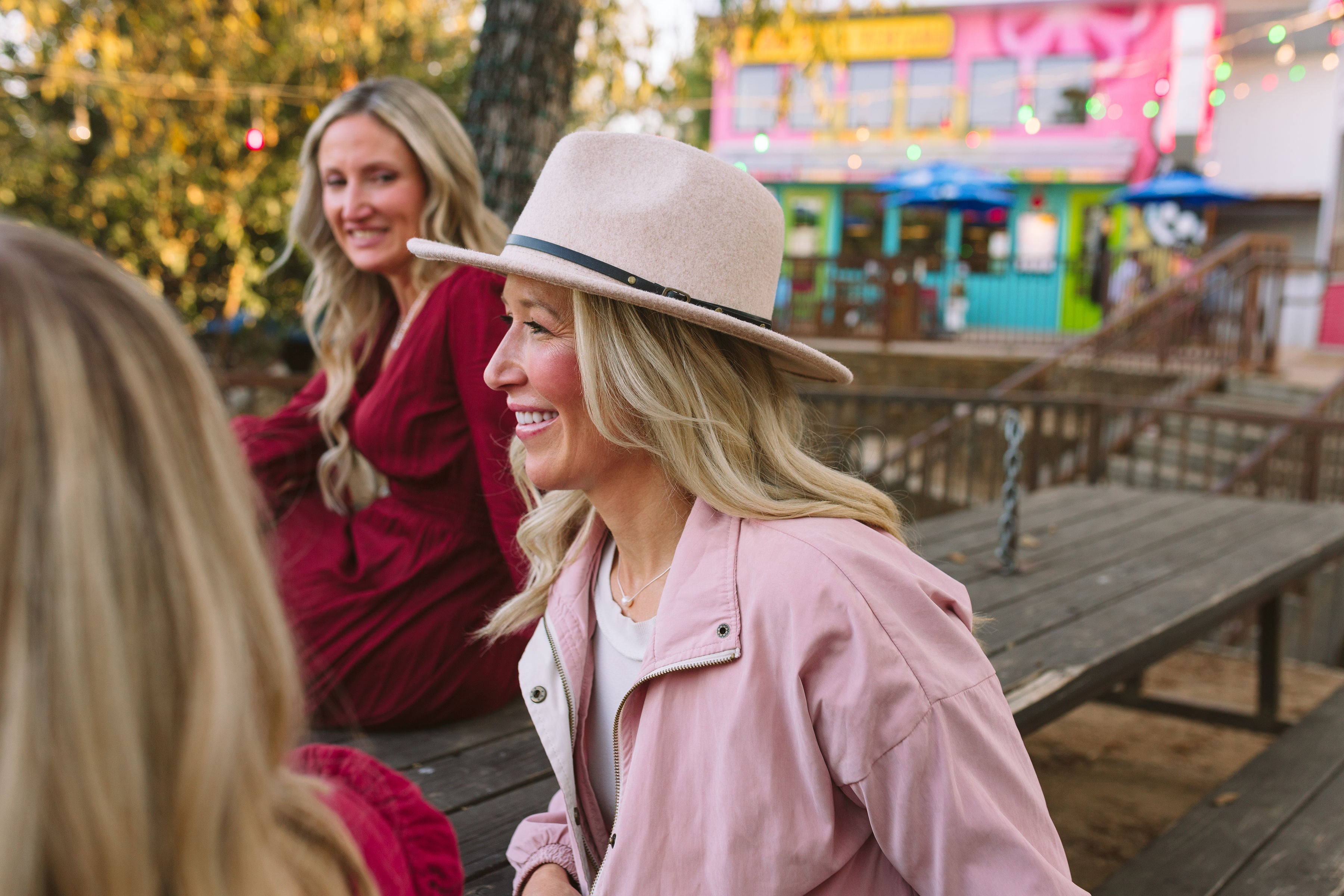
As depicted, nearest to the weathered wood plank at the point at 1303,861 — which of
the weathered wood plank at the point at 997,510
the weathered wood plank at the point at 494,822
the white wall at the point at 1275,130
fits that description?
the weathered wood plank at the point at 997,510

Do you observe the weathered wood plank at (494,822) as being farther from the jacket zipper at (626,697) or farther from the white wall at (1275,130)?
the white wall at (1275,130)

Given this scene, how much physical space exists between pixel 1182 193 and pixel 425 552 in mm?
15841

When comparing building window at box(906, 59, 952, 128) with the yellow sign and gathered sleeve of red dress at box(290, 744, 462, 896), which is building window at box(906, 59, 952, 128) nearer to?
the yellow sign

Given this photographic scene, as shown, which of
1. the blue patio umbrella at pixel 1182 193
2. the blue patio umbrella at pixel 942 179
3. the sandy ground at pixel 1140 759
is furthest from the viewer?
the blue patio umbrella at pixel 942 179

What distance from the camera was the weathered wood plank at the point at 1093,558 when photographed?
3146mm

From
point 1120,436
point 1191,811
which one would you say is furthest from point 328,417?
point 1120,436

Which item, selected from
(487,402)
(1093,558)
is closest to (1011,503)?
(1093,558)

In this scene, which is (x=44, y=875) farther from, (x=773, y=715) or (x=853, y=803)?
(x=853, y=803)

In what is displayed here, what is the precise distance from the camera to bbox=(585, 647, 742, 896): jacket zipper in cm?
129

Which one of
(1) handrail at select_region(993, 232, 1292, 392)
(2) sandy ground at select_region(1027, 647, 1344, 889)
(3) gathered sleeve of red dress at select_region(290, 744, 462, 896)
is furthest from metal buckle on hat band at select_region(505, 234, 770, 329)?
(1) handrail at select_region(993, 232, 1292, 392)

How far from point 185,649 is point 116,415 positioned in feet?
0.54

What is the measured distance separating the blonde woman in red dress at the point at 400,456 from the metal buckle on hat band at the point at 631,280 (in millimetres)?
811

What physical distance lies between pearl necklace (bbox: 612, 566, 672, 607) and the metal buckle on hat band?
407mm

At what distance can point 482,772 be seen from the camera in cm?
205
